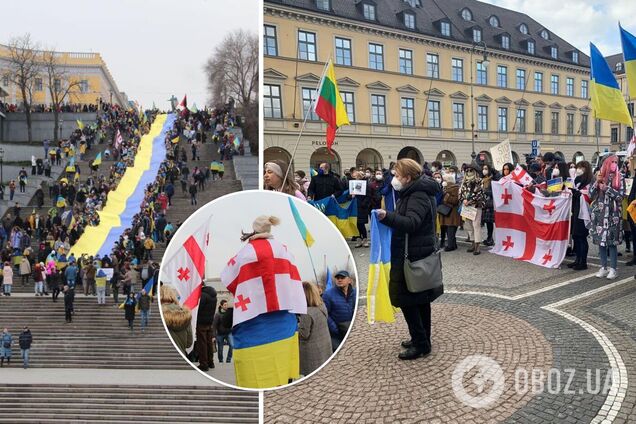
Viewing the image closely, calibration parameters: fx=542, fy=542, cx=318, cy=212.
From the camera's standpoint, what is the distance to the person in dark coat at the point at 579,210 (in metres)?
8.30

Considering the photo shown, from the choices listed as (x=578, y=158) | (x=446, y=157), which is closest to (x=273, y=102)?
(x=446, y=157)

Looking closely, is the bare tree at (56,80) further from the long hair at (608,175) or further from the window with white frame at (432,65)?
the long hair at (608,175)

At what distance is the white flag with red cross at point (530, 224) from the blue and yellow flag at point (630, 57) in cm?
222

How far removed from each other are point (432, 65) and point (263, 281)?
3876cm

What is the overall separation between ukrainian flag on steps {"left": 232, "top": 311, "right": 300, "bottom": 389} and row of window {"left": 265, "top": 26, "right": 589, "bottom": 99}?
30.6 metres

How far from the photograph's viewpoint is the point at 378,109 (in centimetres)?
3553

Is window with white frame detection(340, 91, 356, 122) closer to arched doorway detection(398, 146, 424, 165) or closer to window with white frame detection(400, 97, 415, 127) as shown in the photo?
window with white frame detection(400, 97, 415, 127)

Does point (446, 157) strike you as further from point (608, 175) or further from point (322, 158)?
point (608, 175)

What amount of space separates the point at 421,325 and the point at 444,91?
117ft

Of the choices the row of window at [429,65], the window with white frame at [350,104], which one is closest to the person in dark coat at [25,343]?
the row of window at [429,65]

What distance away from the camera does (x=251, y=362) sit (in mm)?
1856

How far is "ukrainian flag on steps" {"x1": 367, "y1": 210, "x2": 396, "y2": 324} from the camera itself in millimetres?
4008

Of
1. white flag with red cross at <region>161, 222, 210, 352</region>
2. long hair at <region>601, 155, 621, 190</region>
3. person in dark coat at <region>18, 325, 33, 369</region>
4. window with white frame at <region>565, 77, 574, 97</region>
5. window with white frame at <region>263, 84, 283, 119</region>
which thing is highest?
window with white frame at <region>565, 77, 574, 97</region>

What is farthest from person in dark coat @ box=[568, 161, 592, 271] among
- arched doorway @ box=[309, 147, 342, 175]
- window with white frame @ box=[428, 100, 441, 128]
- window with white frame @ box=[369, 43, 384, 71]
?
window with white frame @ box=[428, 100, 441, 128]
